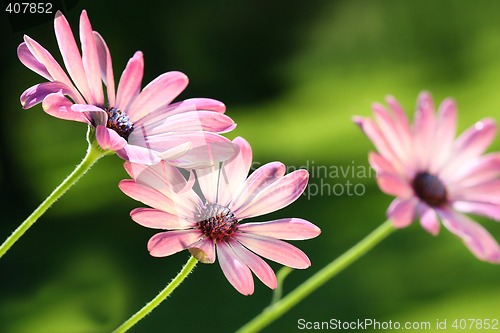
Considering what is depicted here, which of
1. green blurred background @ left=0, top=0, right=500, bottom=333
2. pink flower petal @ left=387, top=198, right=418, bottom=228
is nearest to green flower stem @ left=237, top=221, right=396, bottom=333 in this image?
pink flower petal @ left=387, top=198, right=418, bottom=228

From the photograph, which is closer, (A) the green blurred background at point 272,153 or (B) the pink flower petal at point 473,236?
(B) the pink flower petal at point 473,236

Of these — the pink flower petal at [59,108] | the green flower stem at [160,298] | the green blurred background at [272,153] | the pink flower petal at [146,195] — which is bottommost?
the green flower stem at [160,298]

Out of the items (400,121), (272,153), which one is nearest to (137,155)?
(400,121)

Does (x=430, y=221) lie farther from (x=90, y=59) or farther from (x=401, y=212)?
(x=90, y=59)

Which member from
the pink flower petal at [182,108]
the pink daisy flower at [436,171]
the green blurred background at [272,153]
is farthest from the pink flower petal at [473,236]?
the green blurred background at [272,153]

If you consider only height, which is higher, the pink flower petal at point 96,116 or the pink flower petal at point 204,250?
the pink flower petal at point 96,116

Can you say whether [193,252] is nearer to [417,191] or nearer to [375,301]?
[417,191]

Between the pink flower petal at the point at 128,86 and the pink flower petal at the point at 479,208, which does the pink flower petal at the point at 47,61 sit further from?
the pink flower petal at the point at 479,208
